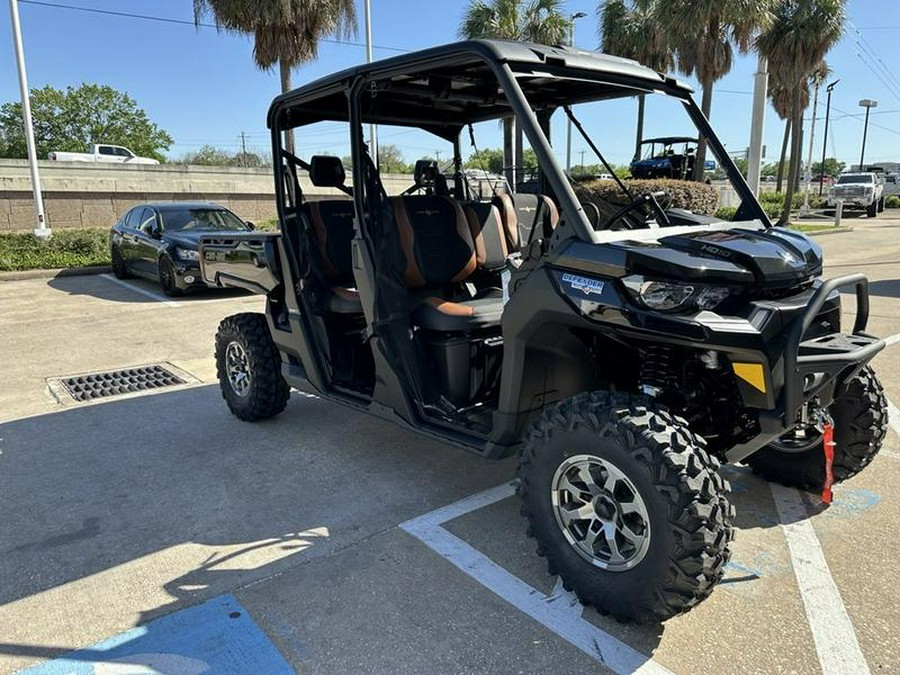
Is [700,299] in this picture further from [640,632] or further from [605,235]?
[640,632]

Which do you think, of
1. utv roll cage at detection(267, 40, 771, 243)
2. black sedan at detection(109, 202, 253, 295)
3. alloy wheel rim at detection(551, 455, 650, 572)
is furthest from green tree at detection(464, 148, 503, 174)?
black sedan at detection(109, 202, 253, 295)

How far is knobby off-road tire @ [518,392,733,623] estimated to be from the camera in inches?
90.1

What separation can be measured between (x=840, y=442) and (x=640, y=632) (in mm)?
1596

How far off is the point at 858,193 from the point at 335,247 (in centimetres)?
3356

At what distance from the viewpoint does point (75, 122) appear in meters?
51.0

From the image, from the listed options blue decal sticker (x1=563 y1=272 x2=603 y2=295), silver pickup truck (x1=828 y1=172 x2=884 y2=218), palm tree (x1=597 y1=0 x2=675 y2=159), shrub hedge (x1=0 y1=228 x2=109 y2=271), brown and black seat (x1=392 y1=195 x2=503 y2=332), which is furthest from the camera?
silver pickup truck (x1=828 y1=172 x2=884 y2=218)

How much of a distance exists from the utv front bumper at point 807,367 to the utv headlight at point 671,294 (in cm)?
27

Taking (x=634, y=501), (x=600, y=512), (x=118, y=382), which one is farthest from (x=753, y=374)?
(x=118, y=382)

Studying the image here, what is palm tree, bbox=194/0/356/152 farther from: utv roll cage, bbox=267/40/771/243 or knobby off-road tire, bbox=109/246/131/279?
utv roll cage, bbox=267/40/771/243

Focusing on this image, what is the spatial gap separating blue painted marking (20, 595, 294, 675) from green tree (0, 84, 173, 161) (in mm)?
56311

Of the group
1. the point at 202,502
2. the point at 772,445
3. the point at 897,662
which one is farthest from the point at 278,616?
the point at 772,445

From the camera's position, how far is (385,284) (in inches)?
144

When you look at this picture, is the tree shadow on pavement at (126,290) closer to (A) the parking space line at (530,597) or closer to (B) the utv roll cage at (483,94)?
(B) the utv roll cage at (483,94)

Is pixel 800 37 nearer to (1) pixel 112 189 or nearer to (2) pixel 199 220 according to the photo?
(2) pixel 199 220
